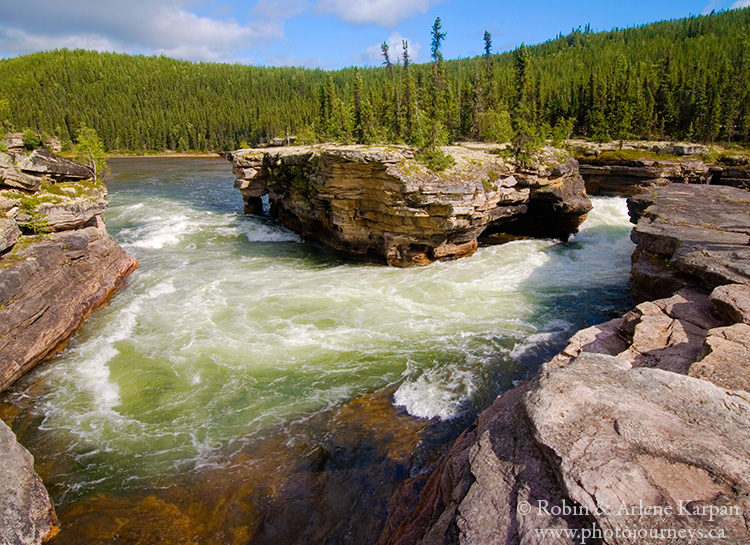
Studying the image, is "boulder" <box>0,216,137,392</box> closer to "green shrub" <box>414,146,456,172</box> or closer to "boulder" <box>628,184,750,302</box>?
"green shrub" <box>414,146,456,172</box>

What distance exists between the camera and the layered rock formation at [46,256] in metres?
12.9

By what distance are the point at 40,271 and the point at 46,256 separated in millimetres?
832

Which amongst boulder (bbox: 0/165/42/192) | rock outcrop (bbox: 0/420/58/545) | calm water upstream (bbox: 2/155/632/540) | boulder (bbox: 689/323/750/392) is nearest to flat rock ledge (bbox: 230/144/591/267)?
calm water upstream (bbox: 2/155/632/540)

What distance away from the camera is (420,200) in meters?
20.2

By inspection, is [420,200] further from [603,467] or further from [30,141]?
[30,141]

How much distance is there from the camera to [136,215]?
34812 millimetres

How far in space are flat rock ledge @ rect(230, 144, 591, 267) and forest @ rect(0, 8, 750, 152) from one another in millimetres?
2650

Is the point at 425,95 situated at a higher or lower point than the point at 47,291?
higher

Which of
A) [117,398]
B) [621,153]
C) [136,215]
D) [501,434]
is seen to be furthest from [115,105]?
[501,434]

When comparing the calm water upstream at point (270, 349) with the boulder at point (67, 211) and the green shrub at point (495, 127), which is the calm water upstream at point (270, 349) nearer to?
the boulder at point (67, 211)

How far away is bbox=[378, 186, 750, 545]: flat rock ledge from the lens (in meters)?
3.83

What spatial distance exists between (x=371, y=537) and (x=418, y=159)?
57.7ft

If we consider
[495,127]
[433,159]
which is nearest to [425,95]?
[495,127]

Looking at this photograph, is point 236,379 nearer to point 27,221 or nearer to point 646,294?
point 27,221
